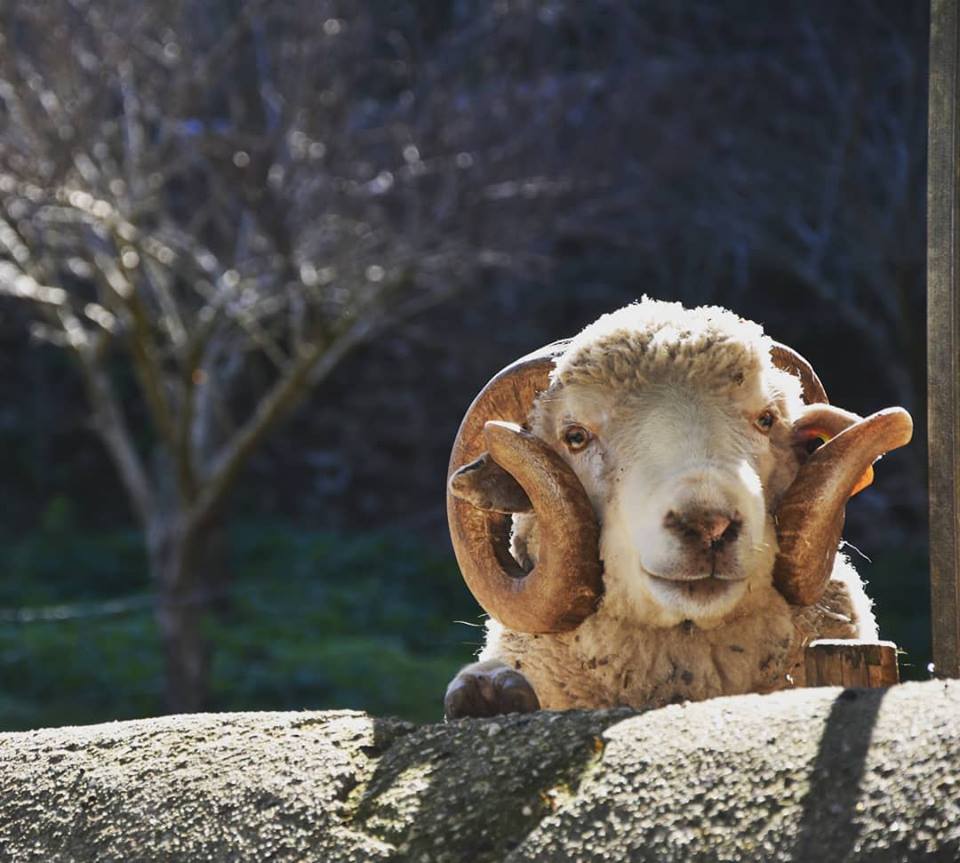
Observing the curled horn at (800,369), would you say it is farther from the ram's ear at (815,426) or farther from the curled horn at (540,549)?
the curled horn at (540,549)

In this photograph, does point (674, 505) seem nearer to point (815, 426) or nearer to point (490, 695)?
point (490, 695)

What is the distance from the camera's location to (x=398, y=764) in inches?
115

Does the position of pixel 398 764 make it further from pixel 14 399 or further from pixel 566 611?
pixel 14 399

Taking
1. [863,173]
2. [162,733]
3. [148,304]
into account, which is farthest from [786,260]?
[162,733]

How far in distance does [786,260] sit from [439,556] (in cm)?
490

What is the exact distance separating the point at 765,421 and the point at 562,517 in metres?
0.61

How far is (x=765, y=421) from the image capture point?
394cm

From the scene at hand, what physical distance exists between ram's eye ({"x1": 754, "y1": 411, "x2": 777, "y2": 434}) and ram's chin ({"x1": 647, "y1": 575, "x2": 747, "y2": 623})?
0.51 m

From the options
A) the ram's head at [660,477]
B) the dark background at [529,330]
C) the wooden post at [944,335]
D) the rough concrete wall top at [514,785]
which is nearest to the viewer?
the rough concrete wall top at [514,785]

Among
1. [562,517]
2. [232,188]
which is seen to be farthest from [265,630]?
[562,517]

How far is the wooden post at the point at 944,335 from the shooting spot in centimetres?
331

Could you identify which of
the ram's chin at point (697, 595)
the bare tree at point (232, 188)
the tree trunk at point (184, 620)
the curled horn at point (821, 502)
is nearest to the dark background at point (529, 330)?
the bare tree at point (232, 188)

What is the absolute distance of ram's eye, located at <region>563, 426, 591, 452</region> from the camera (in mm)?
3934

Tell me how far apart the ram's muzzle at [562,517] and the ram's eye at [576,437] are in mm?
97
